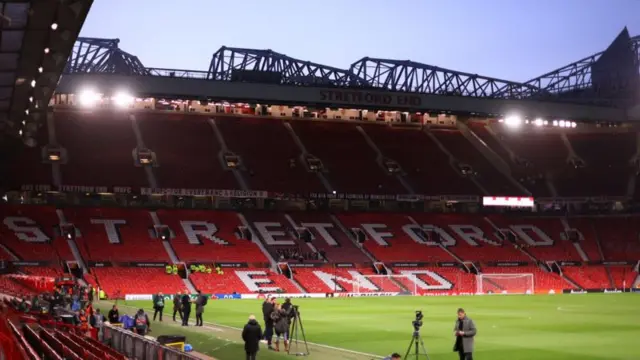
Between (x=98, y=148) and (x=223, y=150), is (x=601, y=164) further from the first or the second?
(x=98, y=148)

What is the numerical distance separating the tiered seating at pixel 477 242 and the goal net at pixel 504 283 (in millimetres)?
3408

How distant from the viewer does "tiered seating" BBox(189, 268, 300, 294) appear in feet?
201

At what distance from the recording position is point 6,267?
5722 cm

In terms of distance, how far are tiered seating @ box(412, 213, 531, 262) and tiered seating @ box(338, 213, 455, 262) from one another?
1808 millimetres

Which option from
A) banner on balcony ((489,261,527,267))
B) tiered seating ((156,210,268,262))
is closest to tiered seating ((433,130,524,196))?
banner on balcony ((489,261,527,267))

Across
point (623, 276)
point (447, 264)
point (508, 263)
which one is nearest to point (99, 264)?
point (447, 264)

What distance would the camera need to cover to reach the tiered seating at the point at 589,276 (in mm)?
71438

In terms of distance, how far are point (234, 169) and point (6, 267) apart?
25.0 m

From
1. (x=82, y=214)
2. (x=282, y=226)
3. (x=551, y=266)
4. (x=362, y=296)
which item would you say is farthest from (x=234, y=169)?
→ (x=551, y=266)

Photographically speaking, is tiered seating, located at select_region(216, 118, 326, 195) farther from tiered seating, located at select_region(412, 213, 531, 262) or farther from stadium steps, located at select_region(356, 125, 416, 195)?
tiered seating, located at select_region(412, 213, 531, 262)

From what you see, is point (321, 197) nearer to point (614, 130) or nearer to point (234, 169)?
point (234, 169)

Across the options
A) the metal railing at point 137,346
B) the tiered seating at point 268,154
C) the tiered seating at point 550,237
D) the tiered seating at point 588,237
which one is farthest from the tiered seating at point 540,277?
the metal railing at point 137,346

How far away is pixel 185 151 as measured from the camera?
7712cm

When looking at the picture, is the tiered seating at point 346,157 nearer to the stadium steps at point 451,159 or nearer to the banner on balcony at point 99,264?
the stadium steps at point 451,159
